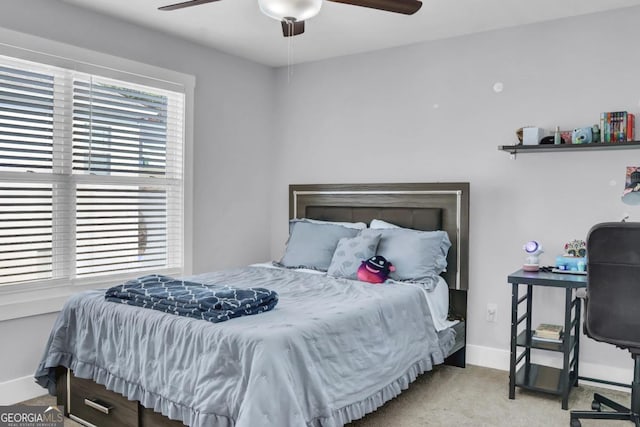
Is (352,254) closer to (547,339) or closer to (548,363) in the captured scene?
(547,339)

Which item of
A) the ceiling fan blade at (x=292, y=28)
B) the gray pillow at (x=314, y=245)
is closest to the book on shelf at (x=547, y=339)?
the gray pillow at (x=314, y=245)

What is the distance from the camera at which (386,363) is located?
2.71m

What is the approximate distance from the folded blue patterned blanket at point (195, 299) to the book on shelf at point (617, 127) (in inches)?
93.2

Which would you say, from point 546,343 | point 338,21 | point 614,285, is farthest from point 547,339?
point 338,21

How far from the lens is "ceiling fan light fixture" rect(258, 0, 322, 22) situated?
7.35 ft

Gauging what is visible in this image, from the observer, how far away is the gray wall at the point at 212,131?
321 cm

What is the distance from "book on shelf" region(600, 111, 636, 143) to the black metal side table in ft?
3.01

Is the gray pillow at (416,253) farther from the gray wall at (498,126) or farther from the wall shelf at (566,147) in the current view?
the wall shelf at (566,147)

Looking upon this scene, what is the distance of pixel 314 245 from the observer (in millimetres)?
3936

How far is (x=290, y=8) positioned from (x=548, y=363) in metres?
3.01

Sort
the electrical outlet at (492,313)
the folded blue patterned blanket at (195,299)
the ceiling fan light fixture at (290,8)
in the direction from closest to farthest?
1. the ceiling fan light fixture at (290,8)
2. the folded blue patterned blanket at (195,299)
3. the electrical outlet at (492,313)

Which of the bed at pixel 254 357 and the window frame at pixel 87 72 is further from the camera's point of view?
the window frame at pixel 87 72

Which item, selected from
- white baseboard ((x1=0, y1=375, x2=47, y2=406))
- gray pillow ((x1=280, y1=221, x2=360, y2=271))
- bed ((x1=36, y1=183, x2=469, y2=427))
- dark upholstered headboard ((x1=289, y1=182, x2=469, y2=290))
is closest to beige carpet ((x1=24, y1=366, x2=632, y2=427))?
white baseboard ((x1=0, y1=375, x2=47, y2=406))

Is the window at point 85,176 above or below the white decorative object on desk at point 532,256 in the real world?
above
